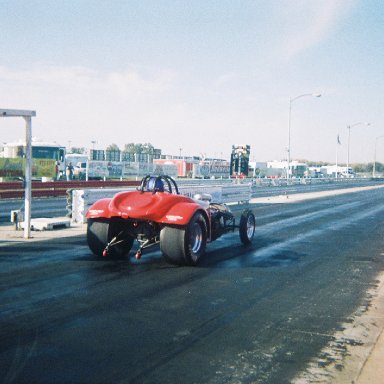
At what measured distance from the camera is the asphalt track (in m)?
4.22

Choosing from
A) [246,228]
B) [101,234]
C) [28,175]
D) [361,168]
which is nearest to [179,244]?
[101,234]

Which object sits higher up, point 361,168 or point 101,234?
point 361,168

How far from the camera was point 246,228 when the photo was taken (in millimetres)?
11164

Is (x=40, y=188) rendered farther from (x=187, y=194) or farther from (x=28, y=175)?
(x=28, y=175)

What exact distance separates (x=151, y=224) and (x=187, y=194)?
11.4m

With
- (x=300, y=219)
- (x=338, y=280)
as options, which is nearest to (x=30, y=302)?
(x=338, y=280)

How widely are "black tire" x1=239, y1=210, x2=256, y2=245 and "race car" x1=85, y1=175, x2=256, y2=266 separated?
1839 millimetres

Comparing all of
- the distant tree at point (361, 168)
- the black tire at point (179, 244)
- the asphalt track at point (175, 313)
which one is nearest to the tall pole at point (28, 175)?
the asphalt track at point (175, 313)

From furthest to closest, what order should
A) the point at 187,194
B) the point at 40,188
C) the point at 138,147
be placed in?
the point at 138,147 → the point at 40,188 → the point at 187,194

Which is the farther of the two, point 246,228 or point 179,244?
point 246,228

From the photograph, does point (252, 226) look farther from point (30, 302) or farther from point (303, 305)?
point (30, 302)

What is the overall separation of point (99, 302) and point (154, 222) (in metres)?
2.57

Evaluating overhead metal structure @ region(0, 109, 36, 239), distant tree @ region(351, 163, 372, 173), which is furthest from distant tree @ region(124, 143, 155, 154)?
overhead metal structure @ region(0, 109, 36, 239)

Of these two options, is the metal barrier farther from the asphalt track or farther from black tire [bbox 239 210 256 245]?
black tire [bbox 239 210 256 245]
